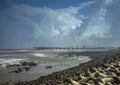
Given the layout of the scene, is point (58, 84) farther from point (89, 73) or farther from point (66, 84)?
point (89, 73)

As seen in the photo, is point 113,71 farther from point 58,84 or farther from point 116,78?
point 58,84

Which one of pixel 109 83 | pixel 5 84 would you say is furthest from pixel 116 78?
pixel 5 84

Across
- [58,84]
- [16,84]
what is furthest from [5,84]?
[58,84]

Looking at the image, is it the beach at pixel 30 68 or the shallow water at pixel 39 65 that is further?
the shallow water at pixel 39 65

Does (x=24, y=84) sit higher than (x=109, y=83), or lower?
lower

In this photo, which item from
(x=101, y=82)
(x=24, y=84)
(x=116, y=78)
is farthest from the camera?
(x=24, y=84)

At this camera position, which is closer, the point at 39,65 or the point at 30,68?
the point at 30,68

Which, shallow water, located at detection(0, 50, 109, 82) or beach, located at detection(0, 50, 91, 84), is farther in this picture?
shallow water, located at detection(0, 50, 109, 82)

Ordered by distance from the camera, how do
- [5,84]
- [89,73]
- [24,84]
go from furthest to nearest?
[5,84] < [24,84] < [89,73]

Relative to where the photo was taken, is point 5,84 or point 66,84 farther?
point 5,84
